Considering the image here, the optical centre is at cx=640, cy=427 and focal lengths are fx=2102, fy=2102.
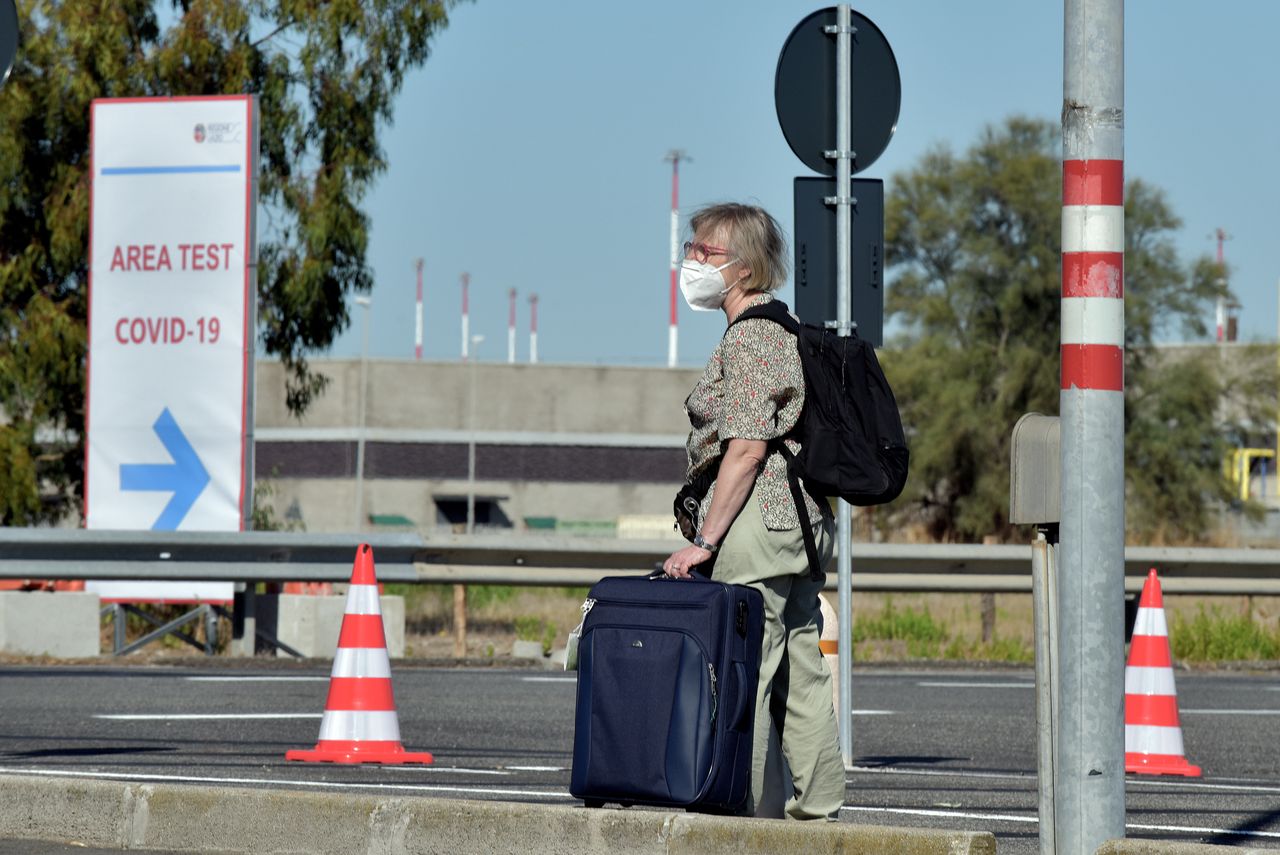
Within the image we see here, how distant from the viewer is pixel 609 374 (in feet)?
204

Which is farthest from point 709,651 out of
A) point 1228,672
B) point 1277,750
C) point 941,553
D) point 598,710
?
point 1228,672

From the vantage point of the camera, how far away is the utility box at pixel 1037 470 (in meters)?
5.04

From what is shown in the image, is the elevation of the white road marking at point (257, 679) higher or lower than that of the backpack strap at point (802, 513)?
lower

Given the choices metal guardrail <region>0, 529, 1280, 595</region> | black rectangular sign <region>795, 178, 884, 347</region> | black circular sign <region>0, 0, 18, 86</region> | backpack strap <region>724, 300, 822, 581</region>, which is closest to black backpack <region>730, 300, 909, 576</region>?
backpack strap <region>724, 300, 822, 581</region>

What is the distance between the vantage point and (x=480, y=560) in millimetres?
14250

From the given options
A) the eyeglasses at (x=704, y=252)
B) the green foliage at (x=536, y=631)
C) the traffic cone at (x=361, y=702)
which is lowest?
the green foliage at (x=536, y=631)

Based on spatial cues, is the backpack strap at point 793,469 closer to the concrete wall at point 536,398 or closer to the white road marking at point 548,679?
the white road marking at point 548,679

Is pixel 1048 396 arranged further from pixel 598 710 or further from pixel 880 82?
pixel 598 710

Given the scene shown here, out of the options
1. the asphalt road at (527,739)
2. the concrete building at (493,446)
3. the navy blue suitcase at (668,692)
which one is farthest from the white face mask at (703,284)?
the concrete building at (493,446)

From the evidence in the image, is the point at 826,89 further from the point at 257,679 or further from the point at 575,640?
the point at 257,679

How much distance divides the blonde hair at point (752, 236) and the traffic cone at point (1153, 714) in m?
3.87

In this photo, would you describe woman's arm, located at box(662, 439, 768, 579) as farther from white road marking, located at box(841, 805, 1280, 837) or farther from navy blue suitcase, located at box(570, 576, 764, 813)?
white road marking, located at box(841, 805, 1280, 837)

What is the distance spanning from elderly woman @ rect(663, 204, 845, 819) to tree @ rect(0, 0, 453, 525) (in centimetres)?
1778

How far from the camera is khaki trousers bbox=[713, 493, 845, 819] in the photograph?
5.25 meters
